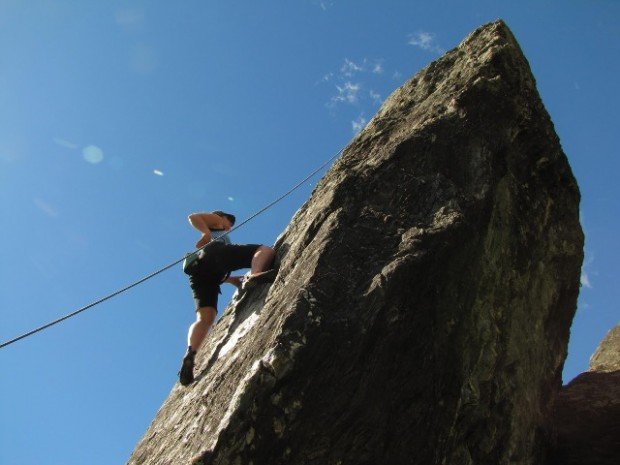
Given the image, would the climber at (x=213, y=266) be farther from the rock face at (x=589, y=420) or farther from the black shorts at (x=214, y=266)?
the rock face at (x=589, y=420)

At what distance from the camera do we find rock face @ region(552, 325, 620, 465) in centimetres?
734

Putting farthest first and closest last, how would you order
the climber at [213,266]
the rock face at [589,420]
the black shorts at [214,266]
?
the rock face at [589,420], the black shorts at [214,266], the climber at [213,266]

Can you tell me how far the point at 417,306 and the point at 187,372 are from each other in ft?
9.46

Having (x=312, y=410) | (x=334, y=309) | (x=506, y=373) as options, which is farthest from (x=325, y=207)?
(x=506, y=373)

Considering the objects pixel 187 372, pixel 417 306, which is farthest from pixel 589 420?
pixel 187 372

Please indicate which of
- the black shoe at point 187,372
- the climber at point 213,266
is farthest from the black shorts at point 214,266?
the black shoe at point 187,372

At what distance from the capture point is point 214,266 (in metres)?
7.21

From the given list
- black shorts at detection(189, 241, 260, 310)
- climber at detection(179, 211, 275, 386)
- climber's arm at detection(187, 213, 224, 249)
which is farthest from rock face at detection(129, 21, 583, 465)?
climber's arm at detection(187, 213, 224, 249)

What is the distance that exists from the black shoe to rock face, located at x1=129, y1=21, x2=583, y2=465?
118mm

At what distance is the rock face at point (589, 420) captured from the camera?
24.1 ft

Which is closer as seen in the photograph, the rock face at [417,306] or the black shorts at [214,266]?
the rock face at [417,306]

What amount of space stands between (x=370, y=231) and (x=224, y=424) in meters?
2.70

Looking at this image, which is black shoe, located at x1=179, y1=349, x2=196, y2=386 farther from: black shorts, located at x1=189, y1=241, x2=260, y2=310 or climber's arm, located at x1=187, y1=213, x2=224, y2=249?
climber's arm, located at x1=187, y1=213, x2=224, y2=249

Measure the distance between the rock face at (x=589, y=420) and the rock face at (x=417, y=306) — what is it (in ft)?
1.75
